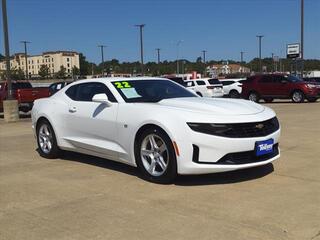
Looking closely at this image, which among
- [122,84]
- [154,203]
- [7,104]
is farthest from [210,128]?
[7,104]

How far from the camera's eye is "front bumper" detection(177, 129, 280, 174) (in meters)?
6.04

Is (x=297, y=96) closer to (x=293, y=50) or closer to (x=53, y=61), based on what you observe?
(x=293, y=50)

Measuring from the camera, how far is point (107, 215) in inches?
202

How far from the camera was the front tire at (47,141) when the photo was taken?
8.55m

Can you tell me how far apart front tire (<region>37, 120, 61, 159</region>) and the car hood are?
2.50 metres

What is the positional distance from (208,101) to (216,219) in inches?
95.9

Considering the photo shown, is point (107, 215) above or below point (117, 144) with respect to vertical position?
below

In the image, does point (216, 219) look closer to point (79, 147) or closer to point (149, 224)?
point (149, 224)

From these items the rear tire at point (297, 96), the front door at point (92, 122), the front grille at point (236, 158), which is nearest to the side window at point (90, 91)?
the front door at point (92, 122)

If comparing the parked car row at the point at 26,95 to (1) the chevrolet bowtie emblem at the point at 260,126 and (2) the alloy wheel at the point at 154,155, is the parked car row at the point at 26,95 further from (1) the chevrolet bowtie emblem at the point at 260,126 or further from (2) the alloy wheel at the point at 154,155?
(1) the chevrolet bowtie emblem at the point at 260,126

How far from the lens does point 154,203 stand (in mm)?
5539

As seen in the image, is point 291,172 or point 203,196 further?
point 291,172

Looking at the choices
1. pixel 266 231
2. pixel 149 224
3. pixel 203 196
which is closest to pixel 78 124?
pixel 203 196

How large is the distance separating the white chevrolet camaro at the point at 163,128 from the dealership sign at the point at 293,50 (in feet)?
116
